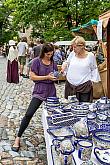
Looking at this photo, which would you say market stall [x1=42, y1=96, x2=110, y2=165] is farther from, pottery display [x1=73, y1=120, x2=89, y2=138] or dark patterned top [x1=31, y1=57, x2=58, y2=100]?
dark patterned top [x1=31, y1=57, x2=58, y2=100]

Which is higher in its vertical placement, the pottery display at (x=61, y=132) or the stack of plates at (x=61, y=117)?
the stack of plates at (x=61, y=117)

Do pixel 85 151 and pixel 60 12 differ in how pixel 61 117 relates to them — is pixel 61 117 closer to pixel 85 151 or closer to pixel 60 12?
pixel 85 151

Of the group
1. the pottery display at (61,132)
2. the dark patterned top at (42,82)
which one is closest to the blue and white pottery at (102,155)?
the pottery display at (61,132)

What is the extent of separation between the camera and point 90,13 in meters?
20.0

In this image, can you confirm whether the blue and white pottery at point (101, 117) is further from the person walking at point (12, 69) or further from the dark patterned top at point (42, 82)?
the person walking at point (12, 69)

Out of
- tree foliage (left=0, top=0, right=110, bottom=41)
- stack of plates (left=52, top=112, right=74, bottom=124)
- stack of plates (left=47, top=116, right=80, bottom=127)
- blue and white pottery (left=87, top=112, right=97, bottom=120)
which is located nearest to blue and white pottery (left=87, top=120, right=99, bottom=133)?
blue and white pottery (left=87, top=112, right=97, bottom=120)

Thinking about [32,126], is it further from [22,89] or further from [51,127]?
[22,89]

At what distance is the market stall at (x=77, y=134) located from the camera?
293 centimetres

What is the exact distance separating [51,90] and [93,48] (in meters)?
13.8

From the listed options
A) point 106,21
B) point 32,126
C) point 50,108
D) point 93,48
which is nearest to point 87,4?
point 93,48

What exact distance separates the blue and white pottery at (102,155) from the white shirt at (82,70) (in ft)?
9.21

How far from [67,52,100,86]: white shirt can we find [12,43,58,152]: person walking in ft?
1.08

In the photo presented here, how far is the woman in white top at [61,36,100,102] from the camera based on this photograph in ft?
18.3

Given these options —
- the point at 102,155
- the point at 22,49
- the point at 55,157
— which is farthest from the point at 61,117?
the point at 22,49
